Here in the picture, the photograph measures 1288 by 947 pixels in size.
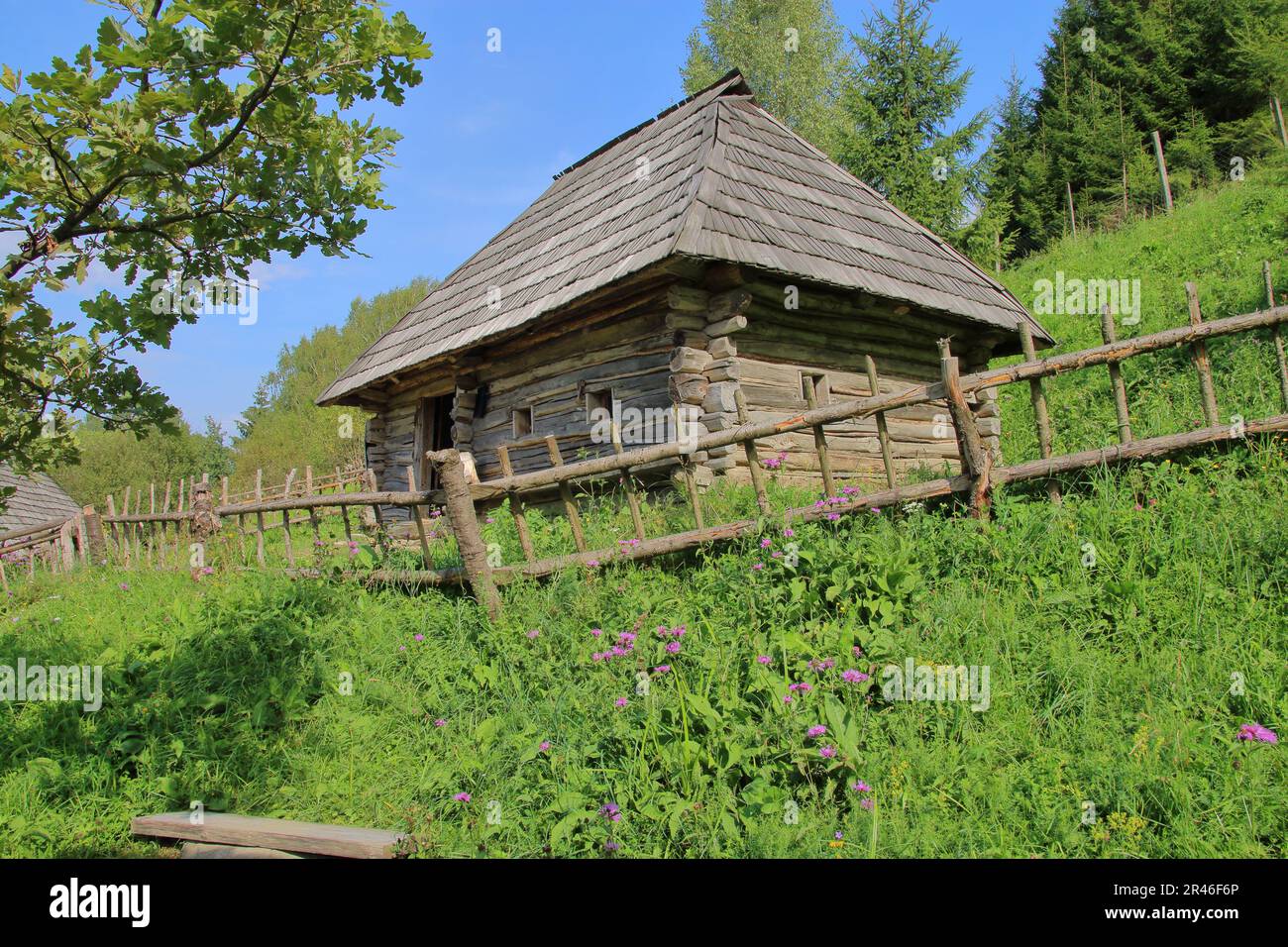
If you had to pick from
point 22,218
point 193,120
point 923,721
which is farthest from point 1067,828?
point 22,218

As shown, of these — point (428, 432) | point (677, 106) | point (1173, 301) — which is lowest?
point (428, 432)

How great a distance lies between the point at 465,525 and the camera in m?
5.33

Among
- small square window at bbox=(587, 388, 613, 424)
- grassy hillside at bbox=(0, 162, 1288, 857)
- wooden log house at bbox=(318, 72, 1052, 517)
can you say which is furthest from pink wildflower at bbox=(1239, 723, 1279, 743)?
small square window at bbox=(587, 388, 613, 424)

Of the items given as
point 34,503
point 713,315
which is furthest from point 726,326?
point 34,503

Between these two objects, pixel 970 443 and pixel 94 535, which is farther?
pixel 94 535

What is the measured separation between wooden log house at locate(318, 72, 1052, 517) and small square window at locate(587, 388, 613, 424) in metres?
0.02

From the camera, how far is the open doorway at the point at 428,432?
12445 millimetres

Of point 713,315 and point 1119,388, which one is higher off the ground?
point 713,315

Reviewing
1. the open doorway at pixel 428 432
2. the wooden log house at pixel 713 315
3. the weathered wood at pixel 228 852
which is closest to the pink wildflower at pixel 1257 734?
the wooden log house at pixel 713 315

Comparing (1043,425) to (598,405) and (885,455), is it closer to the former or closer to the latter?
(885,455)

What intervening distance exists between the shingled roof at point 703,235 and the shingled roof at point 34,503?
1826cm

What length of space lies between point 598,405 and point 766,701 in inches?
221

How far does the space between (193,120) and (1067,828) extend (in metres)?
3.64
